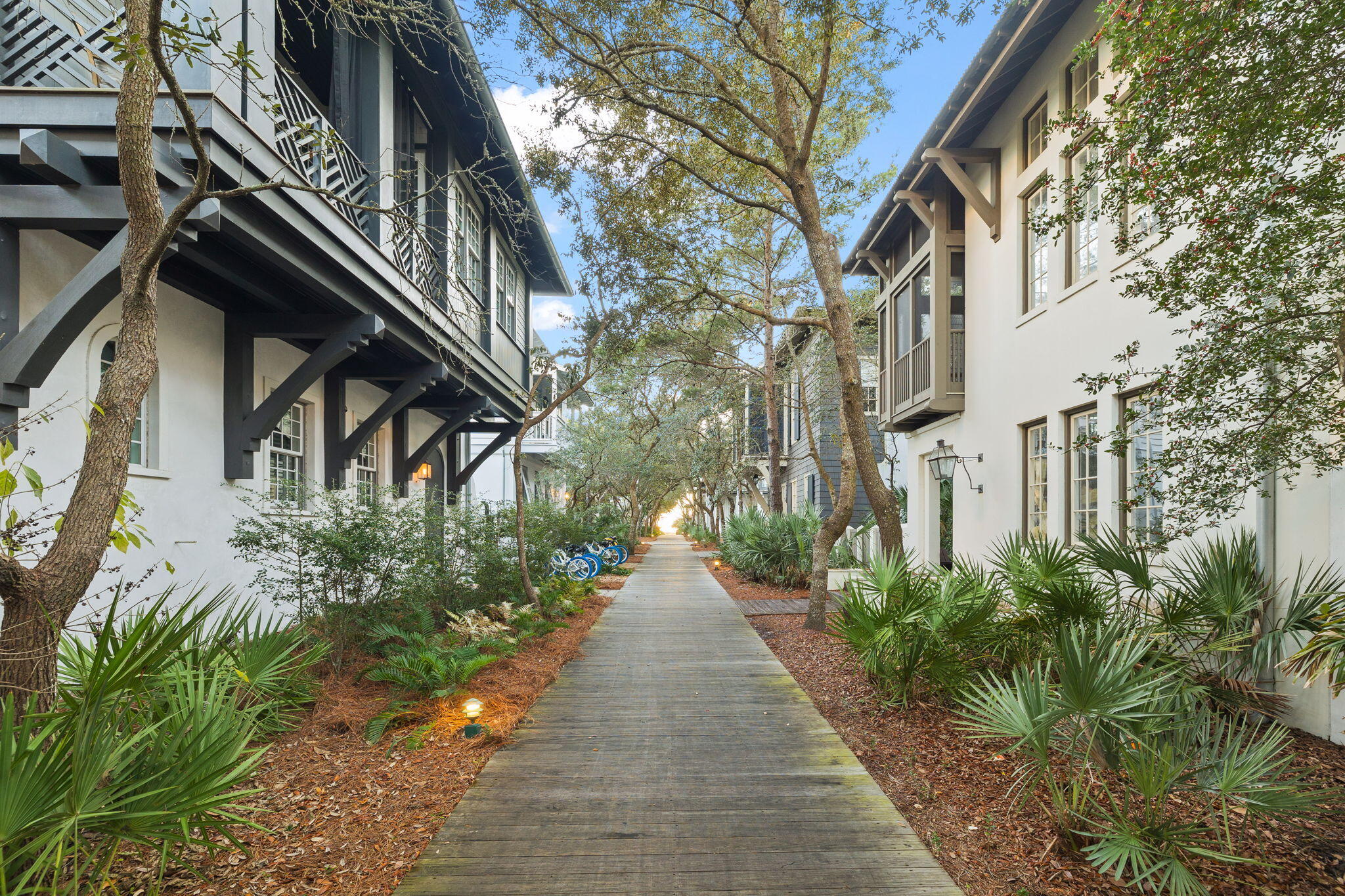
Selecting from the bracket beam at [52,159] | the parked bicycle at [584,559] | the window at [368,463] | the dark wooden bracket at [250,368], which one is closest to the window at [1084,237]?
the dark wooden bracket at [250,368]

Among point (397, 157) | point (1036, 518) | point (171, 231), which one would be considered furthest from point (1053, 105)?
point (171, 231)

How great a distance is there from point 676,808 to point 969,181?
9271 millimetres

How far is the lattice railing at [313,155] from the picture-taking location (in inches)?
232

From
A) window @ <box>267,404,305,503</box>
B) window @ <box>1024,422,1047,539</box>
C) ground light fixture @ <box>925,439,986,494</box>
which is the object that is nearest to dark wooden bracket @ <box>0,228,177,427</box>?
window @ <box>267,404,305,503</box>

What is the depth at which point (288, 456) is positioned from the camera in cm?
896

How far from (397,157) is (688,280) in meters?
4.22

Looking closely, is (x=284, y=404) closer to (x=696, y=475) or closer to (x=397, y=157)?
(x=397, y=157)

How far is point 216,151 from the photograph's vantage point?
189 inches

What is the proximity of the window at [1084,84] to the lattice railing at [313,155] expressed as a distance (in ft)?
24.2

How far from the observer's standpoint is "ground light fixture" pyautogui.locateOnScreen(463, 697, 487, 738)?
15.9 feet

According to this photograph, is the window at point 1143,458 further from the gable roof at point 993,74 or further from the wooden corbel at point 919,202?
the wooden corbel at point 919,202

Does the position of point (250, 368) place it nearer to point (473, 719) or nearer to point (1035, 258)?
point (473, 719)

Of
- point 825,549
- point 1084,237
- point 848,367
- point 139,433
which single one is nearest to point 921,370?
point 1084,237

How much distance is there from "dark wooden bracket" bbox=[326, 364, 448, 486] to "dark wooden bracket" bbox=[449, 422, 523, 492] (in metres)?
5.84
